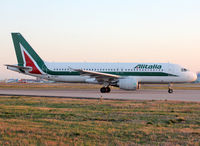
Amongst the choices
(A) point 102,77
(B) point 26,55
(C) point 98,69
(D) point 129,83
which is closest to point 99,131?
(D) point 129,83

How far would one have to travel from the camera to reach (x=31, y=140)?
26.7 feet

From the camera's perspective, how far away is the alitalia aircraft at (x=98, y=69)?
113ft

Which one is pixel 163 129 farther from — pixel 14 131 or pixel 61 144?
pixel 14 131

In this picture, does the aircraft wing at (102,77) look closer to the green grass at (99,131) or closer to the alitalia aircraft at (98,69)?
the alitalia aircraft at (98,69)

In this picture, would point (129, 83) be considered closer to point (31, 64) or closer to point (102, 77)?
point (102, 77)

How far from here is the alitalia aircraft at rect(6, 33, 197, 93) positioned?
1361 inches

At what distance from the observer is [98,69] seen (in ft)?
117

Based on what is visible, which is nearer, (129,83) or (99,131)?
(99,131)

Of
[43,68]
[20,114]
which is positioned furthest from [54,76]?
[20,114]

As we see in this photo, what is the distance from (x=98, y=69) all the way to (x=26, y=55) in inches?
378

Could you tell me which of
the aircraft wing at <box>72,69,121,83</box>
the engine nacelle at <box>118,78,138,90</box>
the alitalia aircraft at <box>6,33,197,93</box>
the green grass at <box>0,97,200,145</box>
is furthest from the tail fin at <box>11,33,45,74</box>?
the green grass at <box>0,97,200,145</box>

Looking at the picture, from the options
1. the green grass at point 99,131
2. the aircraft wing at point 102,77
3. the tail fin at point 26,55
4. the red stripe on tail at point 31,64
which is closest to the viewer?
the green grass at point 99,131

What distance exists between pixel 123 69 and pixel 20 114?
74.4 feet

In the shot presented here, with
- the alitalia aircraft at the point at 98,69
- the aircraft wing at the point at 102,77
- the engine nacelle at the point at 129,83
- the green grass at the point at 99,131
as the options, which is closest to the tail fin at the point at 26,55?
the alitalia aircraft at the point at 98,69
